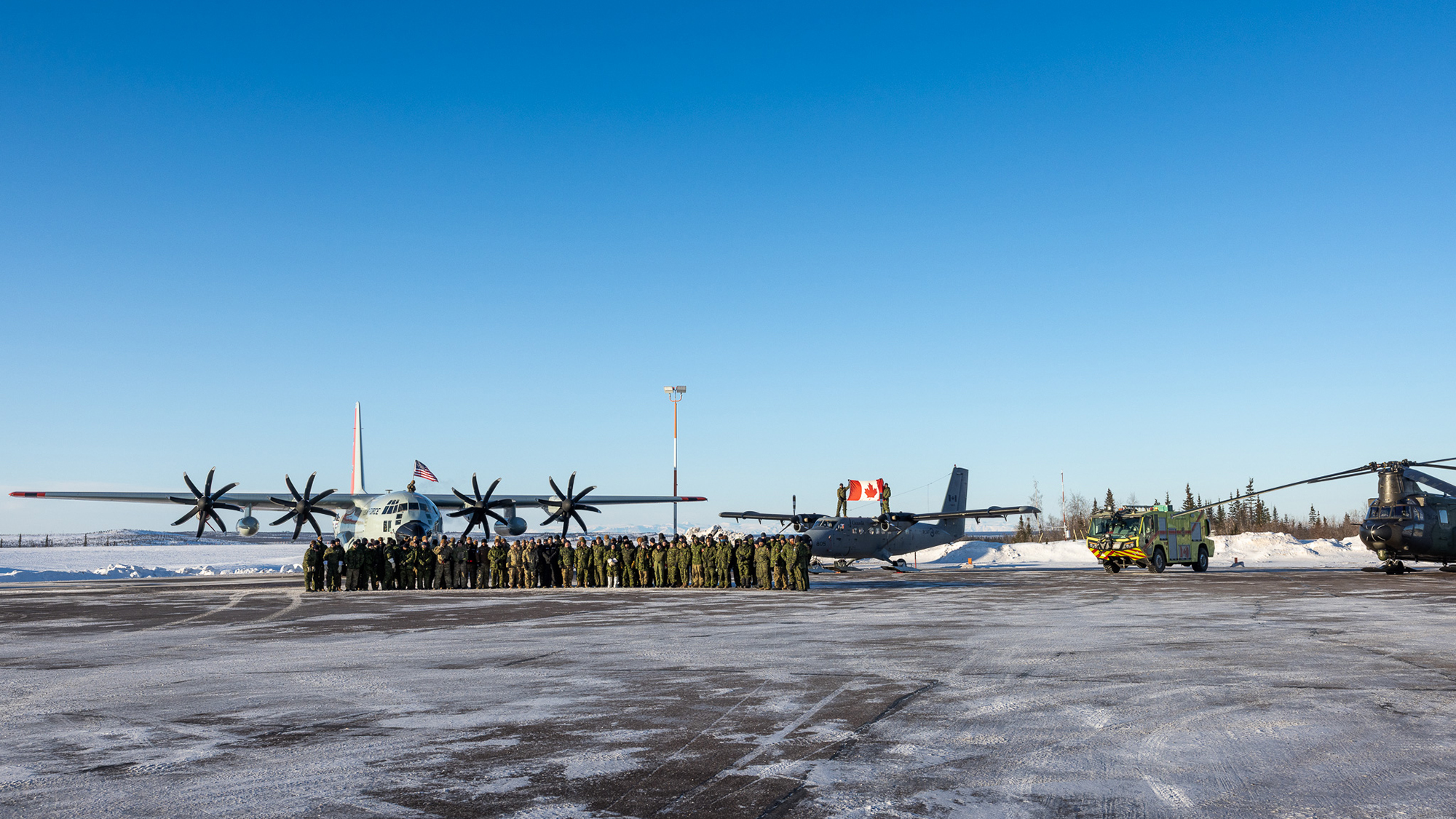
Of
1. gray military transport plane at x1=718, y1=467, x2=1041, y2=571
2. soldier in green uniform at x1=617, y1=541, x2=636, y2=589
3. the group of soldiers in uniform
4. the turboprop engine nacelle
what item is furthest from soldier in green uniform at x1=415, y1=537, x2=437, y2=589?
gray military transport plane at x1=718, y1=467, x2=1041, y2=571

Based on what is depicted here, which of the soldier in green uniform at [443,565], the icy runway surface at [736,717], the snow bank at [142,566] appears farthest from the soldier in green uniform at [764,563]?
the snow bank at [142,566]

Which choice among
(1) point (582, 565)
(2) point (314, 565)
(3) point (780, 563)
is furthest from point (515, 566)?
(3) point (780, 563)

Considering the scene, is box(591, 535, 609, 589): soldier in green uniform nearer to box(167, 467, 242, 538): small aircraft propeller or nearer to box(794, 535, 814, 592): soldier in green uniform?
box(794, 535, 814, 592): soldier in green uniform

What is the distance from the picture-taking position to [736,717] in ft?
22.6

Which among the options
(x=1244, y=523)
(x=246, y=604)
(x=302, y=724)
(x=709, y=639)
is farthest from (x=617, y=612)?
(x=1244, y=523)

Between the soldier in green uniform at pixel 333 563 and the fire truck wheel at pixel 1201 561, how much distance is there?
96.1 feet

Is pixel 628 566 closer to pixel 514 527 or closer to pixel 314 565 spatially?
pixel 314 565

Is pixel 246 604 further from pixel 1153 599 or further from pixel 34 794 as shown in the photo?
pixel 1153 599

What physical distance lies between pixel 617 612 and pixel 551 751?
10795 mm

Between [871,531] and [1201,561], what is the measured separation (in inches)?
478

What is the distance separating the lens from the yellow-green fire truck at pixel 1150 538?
33281 mm

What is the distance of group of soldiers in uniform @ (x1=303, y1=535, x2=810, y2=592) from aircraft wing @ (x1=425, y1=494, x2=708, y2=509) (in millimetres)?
10651

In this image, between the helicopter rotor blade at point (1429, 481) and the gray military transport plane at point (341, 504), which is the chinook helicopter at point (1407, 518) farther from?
the gray military transport plane at point (341, 504)

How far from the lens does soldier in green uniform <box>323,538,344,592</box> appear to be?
2375 centimetres
